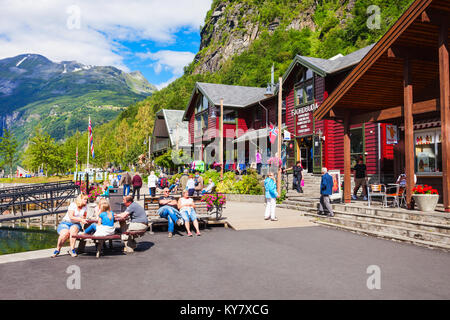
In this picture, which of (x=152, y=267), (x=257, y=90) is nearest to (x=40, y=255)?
(x=152, y=267)

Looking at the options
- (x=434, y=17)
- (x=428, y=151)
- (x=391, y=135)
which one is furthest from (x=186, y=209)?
(x=391, y=135)

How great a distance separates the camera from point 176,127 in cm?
4775

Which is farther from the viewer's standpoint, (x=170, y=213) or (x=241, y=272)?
(x=170, y=213)

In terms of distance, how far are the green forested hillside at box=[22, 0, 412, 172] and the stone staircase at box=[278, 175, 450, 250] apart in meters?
42.6

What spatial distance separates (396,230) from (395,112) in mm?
3985

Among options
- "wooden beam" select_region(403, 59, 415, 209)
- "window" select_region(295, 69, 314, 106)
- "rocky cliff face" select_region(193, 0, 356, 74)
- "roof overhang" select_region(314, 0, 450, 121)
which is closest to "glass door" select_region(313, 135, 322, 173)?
"window" select_region(295, 69, 314, 106)

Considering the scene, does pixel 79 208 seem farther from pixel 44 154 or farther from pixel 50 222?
pixel 44 154

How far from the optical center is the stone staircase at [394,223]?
28.0 ft

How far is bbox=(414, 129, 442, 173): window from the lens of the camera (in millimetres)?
12445

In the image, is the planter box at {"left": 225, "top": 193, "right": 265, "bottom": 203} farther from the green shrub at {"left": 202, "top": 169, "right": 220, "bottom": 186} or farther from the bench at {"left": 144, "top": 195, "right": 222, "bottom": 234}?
the bench at {"left": 144, "top": 195, "right": 222, "bottom": 234}

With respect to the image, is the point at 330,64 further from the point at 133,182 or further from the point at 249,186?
the point at 133,182

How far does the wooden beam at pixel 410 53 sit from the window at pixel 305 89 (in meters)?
12.1

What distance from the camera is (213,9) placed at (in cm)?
13575

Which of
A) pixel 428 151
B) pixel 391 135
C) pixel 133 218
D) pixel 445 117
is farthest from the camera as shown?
pixel 391 135
